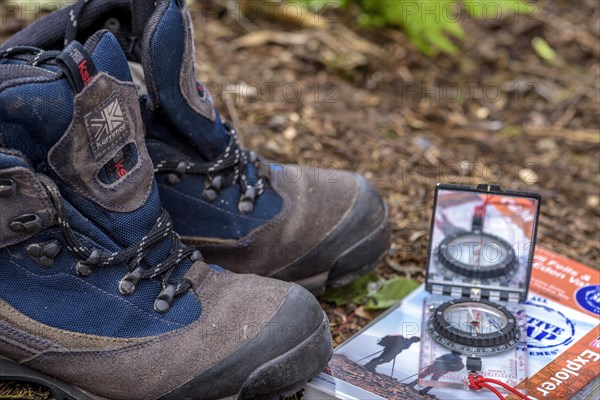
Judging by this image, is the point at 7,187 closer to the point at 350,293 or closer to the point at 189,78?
the point at 189,78

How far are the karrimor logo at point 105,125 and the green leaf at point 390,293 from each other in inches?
37.6

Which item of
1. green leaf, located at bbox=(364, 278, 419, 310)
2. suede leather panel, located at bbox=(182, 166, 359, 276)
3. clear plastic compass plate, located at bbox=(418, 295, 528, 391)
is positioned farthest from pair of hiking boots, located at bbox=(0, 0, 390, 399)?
green leaf, located at bbox=(364, 278, 419, 310)

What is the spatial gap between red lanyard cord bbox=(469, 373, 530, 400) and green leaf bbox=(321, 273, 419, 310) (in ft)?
1.50

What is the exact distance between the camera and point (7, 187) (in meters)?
1.56

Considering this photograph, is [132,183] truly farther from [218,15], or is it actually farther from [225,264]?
[218,15]

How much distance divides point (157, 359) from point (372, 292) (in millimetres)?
819

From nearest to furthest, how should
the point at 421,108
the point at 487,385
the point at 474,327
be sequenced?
the point at 487,385 < the point at 474,327 < the point at 421,108

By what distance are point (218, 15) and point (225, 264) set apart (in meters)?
2.08

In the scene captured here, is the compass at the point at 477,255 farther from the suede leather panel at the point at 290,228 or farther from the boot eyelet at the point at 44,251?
the boot eyelet at the point at 44,251

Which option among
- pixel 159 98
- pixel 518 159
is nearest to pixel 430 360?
pixel 159 98

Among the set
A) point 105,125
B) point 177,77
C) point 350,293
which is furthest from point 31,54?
point 350,293

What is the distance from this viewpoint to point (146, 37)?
1.86 meters

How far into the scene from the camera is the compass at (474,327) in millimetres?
1971

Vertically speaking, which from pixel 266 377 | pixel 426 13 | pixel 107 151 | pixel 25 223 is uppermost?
pixel 107 151
